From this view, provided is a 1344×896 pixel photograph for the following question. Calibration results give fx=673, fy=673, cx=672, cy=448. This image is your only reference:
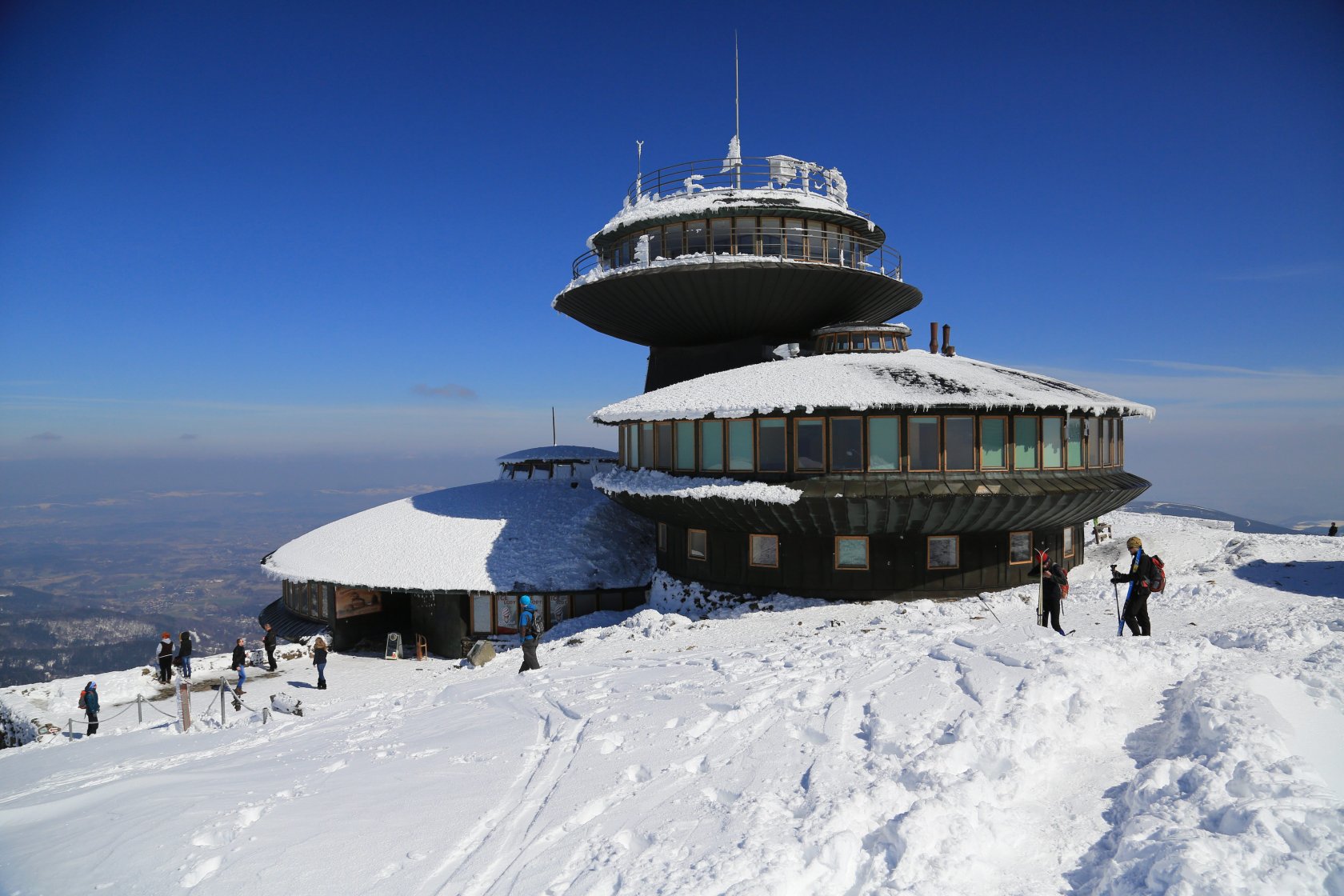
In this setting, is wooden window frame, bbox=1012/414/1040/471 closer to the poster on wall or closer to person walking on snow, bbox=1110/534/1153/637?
person walking on snow, bbox=1110/534/1153/637

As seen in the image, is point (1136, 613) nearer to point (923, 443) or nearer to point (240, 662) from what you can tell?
point (923, 443)

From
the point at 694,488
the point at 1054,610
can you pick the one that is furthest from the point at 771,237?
the point at 1054,610

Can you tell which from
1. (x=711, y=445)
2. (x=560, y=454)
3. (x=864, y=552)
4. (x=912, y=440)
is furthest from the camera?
(x=560, y=454)

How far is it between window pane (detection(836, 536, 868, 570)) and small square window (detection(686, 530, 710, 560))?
4.61 m

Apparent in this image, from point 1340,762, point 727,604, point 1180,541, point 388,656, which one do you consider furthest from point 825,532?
point 388,656

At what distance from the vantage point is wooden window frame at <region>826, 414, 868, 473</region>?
1945 cm

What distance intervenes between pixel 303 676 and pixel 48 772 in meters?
10.2

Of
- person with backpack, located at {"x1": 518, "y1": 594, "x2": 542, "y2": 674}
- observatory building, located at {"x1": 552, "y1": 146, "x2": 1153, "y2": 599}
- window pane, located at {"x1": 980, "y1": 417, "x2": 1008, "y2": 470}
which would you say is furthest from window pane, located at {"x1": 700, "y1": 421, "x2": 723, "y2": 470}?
window pane, located at {"x1": 980, "y1": 417, "x2": 1008, "y2": 470}

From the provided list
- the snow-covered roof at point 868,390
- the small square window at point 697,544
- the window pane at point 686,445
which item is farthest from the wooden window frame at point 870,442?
the small square window at point 697,544

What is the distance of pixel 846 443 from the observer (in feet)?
64.3

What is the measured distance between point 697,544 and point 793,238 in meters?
14.5

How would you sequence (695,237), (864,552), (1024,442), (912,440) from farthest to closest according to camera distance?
(695,237), (864,552), (1024,442), (912,440)

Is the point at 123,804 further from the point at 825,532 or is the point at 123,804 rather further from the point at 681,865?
the point at 825,532

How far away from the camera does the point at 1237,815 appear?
5.84 meters
